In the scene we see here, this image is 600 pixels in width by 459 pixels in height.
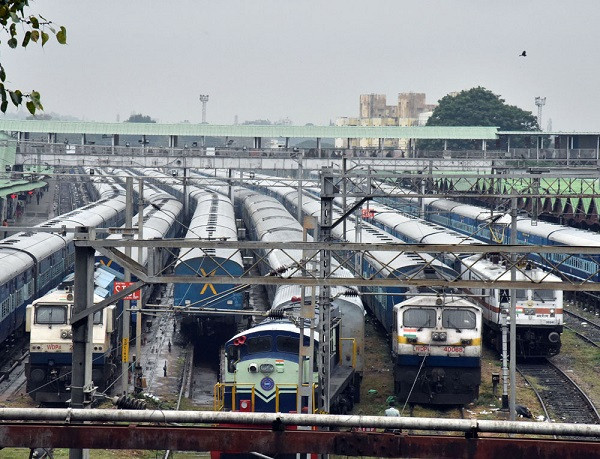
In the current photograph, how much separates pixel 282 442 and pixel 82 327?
4667 millimetres

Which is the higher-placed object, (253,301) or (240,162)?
(240,162)

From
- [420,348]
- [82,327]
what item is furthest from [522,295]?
[82,327]

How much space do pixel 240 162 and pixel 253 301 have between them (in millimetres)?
21174

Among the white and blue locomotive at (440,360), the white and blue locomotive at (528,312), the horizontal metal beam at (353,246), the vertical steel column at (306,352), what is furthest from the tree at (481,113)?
the horizontal metal beam at (353,246)

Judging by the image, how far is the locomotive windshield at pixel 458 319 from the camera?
86.4 ft

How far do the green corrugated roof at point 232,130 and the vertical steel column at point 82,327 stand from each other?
182ft

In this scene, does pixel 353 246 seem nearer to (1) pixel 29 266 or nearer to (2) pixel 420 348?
(2) pixel 420 348

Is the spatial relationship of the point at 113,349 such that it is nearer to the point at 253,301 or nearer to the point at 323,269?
the point at 323,269

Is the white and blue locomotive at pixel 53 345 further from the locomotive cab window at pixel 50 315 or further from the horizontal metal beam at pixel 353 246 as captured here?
the horizontal metal beam at pixel 353 246

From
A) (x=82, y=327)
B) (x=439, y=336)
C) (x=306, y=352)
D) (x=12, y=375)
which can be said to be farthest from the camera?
(x=12, y=375)

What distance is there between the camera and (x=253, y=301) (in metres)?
41.7

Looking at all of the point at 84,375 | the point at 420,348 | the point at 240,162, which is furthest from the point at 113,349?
the point at 240,162

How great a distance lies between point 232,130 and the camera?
72.8m

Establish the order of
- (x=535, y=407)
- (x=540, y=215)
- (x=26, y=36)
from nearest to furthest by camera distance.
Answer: (x=26, y=36)
(x=535, y=407)
(x=540, y=215)
